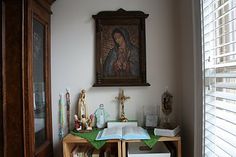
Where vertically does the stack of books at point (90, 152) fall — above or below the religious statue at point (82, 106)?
below

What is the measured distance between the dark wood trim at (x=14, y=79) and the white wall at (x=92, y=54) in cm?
56

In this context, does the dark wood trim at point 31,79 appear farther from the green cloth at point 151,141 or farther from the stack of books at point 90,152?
the green cloth at point 151,141

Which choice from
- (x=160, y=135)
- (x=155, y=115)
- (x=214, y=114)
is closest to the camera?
(x=214, y=114)

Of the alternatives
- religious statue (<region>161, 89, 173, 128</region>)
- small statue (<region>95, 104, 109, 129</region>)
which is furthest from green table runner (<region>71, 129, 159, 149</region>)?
religious statue (<region>161, 89, 173, 128</region>)

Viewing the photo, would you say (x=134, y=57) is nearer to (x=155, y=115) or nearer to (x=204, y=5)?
(x=155, y=115)

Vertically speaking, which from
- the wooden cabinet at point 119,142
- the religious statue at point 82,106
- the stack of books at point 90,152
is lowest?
the stack of books at point 90,152

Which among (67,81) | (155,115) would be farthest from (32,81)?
(155,115)

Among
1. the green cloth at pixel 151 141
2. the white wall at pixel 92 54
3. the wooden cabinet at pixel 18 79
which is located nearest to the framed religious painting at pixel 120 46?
the white wall at pixel 92 54

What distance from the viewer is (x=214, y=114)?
130 cm

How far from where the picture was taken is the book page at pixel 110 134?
1661mm

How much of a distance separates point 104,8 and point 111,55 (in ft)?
1.37

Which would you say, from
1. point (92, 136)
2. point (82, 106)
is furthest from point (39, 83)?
point (92, 136)

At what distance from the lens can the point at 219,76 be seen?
1.24 meters

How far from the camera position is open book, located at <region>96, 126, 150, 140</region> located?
1.66m
